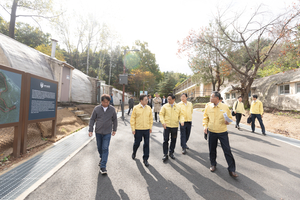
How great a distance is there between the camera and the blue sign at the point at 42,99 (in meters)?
4.59

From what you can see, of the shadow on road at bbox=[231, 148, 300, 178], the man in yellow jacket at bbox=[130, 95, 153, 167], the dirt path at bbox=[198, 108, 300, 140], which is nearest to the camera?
the shadow on road at bbox=[231, 148, 300, 178]

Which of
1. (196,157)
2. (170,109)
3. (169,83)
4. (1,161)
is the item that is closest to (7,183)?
(1,161)

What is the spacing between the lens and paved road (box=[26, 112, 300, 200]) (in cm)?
246

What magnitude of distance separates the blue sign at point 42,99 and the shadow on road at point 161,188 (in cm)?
408

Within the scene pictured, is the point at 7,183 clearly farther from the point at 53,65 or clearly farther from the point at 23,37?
the point at 23,37

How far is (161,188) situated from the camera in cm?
264

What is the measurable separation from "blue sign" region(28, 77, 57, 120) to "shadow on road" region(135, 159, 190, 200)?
13.4 feet

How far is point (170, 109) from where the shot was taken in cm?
419

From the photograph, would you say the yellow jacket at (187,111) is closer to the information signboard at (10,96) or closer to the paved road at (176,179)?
the paved road at (176,179)

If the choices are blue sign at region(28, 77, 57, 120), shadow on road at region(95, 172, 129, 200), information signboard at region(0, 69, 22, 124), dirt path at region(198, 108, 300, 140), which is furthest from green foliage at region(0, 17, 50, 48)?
dirt path at region(198, 108, 300, 140)

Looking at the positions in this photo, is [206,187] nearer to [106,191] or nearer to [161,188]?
[161,188]

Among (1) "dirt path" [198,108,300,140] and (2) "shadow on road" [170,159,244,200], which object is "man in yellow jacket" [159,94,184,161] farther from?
(1) "dirt path" [198,108,300,140]

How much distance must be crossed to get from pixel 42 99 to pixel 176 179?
505 centimetres

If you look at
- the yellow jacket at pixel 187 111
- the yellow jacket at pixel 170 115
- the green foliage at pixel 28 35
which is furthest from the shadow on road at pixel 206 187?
the green foliage at pixel 28 35
